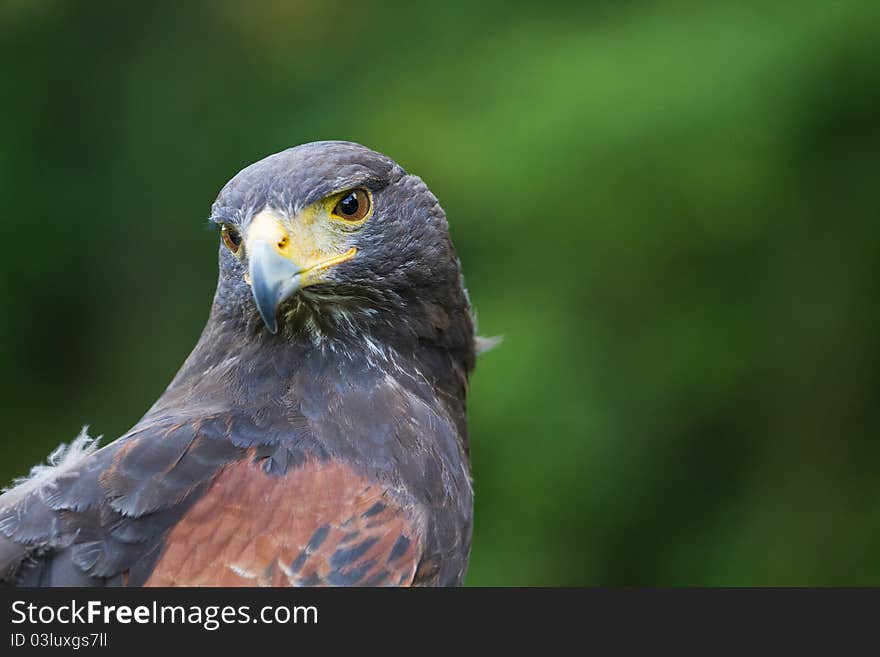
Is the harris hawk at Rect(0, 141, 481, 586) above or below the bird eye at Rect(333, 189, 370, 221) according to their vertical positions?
below

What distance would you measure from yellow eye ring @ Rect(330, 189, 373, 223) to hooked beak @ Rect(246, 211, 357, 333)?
142 mm

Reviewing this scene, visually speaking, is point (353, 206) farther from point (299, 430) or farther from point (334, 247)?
point (299, 430)

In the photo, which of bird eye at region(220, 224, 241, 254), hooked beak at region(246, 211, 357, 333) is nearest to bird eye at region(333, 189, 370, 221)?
hooked beak at region(246, 211, 357, 333)

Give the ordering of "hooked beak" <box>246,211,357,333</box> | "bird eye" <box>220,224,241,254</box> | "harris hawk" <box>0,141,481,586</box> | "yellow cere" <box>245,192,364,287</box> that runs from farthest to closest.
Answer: "bird eye" <box>220,224,241,254</box>
"yellow cere" <box>245,192,364,287</box>
"hooked beak" <box>246,211,357,333</box>
"harris hawk" <box>0,141,481,586</box>

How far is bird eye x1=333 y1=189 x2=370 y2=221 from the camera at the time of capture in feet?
9.57

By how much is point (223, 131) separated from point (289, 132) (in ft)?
1.74

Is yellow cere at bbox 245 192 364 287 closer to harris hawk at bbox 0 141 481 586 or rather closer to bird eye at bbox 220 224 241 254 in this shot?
harris hawk at bbox 0 141 481 586

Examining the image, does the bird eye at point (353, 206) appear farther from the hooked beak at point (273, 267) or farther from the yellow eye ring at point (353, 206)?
the hooked beak at point (273, 267)

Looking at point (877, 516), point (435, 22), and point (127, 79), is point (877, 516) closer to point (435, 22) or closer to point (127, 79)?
point (435, 22)

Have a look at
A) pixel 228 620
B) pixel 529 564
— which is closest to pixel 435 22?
pixel 529 564

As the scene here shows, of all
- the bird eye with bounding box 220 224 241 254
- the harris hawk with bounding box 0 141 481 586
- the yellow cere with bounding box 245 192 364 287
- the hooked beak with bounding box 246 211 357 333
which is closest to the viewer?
the harris hawk with bounding box 0 141 481 586

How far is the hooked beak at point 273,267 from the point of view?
8.73 ft

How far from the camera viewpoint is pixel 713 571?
221 inches

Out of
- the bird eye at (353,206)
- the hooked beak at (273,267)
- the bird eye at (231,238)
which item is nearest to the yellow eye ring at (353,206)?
the bird eye at (353,206)
